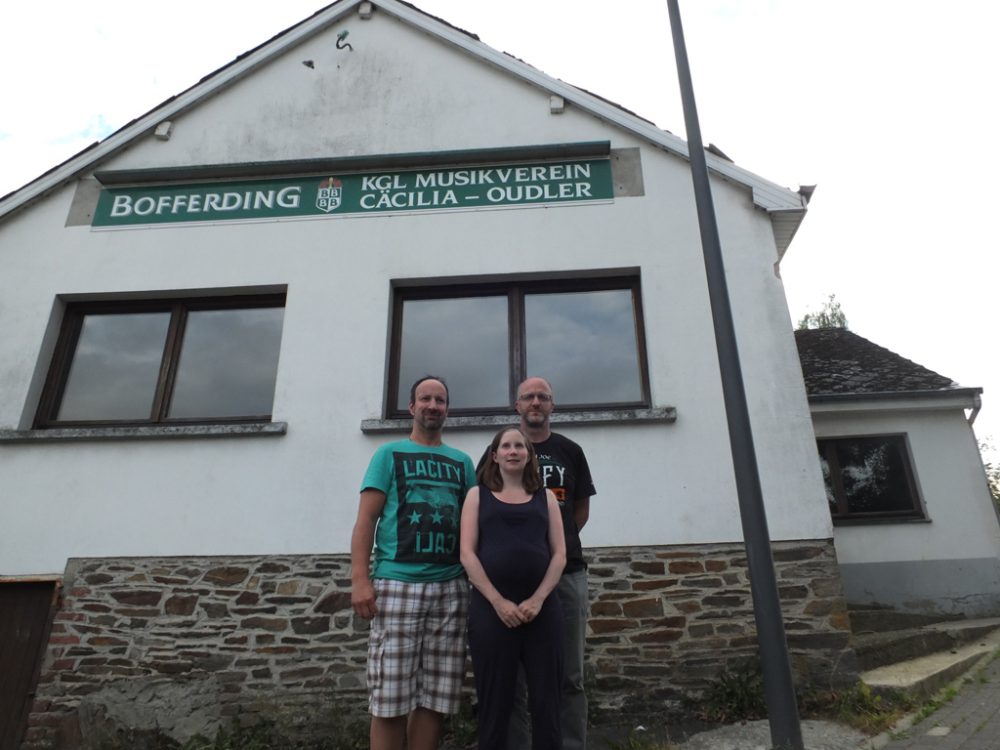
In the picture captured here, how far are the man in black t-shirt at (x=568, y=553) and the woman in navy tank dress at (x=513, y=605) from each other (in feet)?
0.76

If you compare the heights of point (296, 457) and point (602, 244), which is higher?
point (602, 244)

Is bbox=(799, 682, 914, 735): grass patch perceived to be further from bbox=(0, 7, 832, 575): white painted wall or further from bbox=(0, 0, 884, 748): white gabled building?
bbox=(0, 7, 832, 575): white painted wall

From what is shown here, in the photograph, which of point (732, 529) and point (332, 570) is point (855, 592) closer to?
point (732, 529)

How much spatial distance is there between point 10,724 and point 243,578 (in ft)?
6.86

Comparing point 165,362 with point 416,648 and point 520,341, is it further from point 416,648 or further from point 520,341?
point 416,648

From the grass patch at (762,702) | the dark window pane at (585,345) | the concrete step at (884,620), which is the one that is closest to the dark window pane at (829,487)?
the concrete step at (884,620)

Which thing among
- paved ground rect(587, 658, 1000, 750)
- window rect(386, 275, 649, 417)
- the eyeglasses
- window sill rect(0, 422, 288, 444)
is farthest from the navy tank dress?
window sill rect(0, 422, 288, 444)

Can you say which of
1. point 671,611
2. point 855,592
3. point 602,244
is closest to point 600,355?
point 602,244

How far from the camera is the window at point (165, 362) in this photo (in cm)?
589

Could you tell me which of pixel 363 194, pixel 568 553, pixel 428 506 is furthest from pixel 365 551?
pixel 363 194

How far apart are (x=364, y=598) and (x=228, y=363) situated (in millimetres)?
3971

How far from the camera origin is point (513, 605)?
2.71 meters

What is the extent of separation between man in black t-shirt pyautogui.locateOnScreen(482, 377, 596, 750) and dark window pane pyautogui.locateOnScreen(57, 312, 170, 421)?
4293 mm

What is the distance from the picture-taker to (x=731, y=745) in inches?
152
